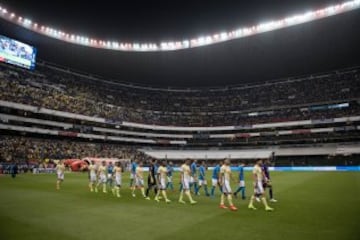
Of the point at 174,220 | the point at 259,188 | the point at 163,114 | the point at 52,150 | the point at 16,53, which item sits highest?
the point at 16,53

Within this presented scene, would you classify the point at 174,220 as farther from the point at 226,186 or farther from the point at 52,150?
the point at 52,150

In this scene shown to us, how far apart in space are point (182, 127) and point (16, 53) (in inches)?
2071

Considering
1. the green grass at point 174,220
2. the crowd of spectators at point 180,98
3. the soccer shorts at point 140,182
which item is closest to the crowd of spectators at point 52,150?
the crowd of spectators at point 180,98

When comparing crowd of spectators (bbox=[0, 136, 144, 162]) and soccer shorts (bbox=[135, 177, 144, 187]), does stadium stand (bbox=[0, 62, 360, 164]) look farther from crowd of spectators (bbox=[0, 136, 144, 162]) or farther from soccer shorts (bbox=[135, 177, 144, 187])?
soccer shorts (bbox=[135, 177, 144, 187])

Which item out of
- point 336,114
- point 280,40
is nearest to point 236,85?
point 336,114

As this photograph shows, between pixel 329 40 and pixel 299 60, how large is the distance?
48.1 feet

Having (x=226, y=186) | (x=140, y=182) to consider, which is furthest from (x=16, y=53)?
(x=226, y=186)

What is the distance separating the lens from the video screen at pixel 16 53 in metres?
52.5

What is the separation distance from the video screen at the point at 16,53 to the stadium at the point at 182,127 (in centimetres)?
23

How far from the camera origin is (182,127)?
93.1 meters

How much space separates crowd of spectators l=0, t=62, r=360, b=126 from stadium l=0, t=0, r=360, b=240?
0.41 m

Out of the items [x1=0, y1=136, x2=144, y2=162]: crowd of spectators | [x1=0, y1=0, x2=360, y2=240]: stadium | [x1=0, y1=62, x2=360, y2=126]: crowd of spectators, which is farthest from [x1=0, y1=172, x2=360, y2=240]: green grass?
[x1=0, y1=62, x2=360, y2=126]: crowd of spectators

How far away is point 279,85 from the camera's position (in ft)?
294

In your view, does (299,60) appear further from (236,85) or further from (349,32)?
(236,85)
